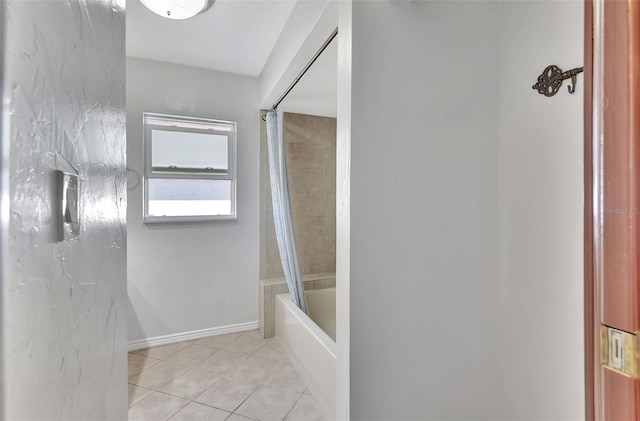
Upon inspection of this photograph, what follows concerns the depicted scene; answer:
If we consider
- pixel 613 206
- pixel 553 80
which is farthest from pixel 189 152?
pixel 613 206

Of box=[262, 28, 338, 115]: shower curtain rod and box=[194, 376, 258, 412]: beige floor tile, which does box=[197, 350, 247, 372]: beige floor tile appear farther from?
box=[262, 28, 338, 115]: shower curtain rod

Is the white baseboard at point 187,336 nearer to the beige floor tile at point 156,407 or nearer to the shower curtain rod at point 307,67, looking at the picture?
the beige floor tile at point 156,407

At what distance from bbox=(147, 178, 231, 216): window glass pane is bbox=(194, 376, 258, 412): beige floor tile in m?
1.42

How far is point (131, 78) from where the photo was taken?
2.38 m

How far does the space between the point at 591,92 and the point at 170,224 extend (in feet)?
9.02

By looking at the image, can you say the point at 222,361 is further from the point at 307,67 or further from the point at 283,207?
the point at 307,67

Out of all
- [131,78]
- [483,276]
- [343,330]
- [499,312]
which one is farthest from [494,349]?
[131,78]

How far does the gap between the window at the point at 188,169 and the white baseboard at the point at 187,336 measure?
1.03 meters

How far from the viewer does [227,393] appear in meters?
1.85

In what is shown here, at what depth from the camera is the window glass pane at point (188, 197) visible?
2.52 meters

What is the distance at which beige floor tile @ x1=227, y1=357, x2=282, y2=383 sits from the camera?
6.67 feet

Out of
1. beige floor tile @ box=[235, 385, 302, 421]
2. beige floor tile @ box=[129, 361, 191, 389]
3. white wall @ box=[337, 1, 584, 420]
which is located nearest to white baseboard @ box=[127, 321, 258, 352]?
beige floor tile @ box=[129, 361, 191, 389]

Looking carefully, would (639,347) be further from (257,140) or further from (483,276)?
(257,140)

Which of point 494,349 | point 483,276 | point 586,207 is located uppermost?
point 586,207
